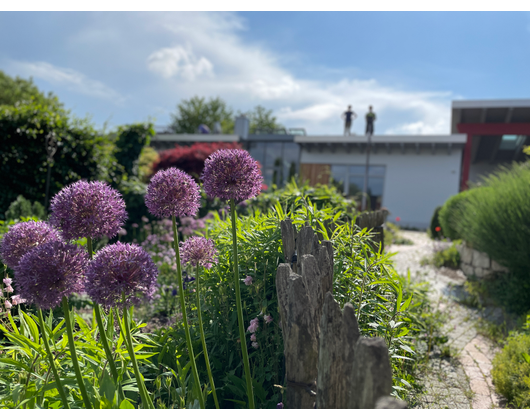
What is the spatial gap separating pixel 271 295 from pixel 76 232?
1.47 metres

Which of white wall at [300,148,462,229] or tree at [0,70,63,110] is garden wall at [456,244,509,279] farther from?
tree at [0,70,63,110]

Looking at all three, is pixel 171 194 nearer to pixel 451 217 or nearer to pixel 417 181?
pixel 451 217

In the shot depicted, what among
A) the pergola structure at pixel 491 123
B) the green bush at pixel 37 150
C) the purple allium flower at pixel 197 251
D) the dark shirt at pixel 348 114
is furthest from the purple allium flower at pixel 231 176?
the dark shirt at pixel 348 114

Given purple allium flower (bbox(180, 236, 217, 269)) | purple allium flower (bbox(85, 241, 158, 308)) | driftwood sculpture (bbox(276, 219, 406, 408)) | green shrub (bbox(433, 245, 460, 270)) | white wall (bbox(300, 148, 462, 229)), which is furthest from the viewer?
white wall (bbox(300, 148, 462, 229))

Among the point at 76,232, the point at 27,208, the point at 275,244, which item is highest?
the point at 76,232

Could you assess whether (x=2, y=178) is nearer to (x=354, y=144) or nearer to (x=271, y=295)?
(x=271, y=295)

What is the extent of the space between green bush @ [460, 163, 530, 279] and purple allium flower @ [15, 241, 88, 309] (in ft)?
21.5

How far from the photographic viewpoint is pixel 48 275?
1300 mm

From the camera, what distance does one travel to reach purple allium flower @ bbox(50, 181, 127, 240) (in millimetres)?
1389

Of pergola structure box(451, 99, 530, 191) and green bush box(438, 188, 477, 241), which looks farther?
pergola structure box(451, 99, 530, 191)

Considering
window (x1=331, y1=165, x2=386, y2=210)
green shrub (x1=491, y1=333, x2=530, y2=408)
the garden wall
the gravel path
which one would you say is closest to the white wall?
window (x1=331, y1=165, x2=386, y2=210)

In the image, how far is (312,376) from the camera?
1.56 meters

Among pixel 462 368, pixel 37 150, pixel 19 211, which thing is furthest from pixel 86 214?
pixel 37 150
